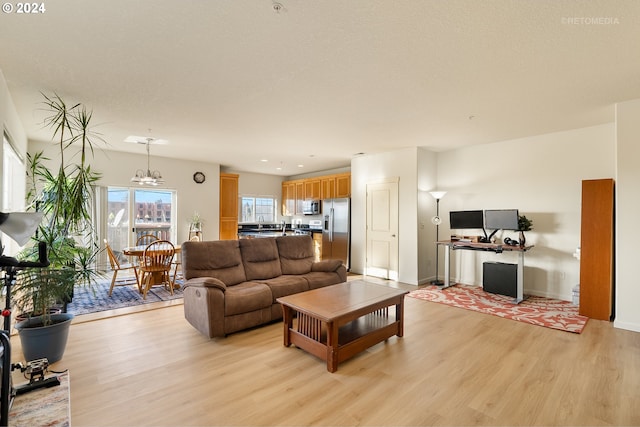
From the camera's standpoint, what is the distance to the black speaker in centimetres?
457

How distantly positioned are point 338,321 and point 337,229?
4.48 m

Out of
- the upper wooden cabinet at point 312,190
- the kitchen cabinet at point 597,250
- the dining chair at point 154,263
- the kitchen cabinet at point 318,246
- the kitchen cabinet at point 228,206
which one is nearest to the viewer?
the kitchen cabinet at point 597,250

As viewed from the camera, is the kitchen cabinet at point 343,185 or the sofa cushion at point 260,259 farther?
the kitchen cabinet at point 343,185

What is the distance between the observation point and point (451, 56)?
240cm

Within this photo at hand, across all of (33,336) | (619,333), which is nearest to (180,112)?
(33,336)

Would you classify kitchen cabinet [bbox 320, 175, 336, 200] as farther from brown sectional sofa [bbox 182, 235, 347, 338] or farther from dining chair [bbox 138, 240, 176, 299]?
dining chair [bbox 138, 240, 176, 299]

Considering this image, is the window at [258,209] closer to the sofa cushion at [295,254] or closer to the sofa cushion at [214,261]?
the sofa cushion at [295,254]

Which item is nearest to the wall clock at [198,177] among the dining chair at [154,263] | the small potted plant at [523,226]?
the dining chair at [154,263]

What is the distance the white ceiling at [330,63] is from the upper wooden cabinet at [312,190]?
2957mm

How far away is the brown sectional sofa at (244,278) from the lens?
3.12 meters

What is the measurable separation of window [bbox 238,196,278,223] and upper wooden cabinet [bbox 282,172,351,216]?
0.37 meters

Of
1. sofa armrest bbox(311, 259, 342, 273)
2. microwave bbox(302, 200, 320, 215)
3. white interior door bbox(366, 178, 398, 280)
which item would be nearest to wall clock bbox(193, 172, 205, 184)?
microwave bbox(302, 200, 320, 215)

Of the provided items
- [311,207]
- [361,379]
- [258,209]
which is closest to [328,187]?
[311,207]

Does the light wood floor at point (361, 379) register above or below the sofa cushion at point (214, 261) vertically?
below
